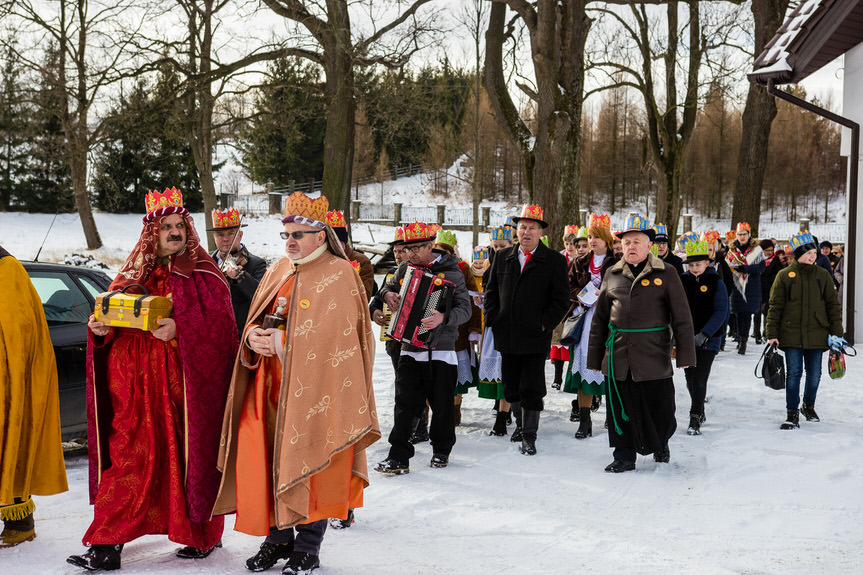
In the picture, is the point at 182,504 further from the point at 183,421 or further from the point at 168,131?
the point at 168,131

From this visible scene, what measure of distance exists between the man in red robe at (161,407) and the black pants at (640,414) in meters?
3.62

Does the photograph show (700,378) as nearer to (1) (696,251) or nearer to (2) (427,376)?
(1) (696,251)

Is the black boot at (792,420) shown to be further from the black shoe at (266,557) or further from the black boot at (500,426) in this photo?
the black shoe at (266,557)

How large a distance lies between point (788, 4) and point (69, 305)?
1787cm

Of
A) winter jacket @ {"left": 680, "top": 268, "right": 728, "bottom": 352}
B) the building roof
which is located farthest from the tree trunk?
winter jacket @ {"left": 680, "top": 268, "right": 728, "bottom": 352}

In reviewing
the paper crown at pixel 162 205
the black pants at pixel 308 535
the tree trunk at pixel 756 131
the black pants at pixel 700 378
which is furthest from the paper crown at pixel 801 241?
the tree trunk at pixel 756 131

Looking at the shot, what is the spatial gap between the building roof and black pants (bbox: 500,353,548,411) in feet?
26.5

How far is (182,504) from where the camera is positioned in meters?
4.35

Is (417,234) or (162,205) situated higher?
(162,205)

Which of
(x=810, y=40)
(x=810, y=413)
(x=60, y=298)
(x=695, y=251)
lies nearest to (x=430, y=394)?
(x=60, y=298)

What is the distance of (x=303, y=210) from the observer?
4.44 metres

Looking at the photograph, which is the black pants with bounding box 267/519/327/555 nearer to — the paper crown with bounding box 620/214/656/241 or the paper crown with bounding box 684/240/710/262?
the paper crown with bounding box 620/214/656/241

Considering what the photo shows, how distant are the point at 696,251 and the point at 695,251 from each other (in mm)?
11

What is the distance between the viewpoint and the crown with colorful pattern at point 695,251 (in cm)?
837
